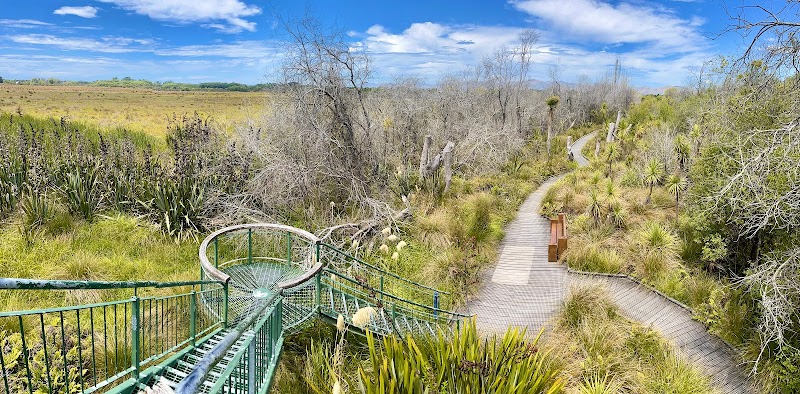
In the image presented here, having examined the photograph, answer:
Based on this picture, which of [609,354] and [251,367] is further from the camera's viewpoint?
[609,354]

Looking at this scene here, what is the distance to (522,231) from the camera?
1310 cm

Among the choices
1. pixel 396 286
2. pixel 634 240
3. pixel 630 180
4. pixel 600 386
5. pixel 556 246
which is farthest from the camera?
pixel 630 180

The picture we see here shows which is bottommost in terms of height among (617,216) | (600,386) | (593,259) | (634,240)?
(600,386)

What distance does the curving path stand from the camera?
726cm

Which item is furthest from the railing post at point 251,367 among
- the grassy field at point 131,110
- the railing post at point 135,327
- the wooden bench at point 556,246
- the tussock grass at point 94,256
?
the grassy field at point 131,110

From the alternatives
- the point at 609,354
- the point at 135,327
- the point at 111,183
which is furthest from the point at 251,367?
the point at 111,183

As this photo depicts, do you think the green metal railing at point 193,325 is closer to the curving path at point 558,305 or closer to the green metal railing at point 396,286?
the green metal railing at point 396,286

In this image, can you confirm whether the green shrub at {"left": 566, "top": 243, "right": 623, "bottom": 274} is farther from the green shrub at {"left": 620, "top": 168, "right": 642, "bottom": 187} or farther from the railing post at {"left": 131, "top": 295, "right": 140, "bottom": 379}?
the railing post at {"left": 131, "top": 295, "right": 140, "bottom": 379}

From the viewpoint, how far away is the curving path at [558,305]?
7.26m

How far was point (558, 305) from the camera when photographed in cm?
867

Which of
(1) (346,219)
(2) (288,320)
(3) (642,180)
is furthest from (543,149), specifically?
(2) (288,320)

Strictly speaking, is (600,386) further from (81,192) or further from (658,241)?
(81,192)

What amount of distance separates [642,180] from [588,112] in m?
43.0

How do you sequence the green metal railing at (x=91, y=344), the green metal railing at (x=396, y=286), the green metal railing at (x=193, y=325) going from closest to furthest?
1. the green metal railing at (x=193, y=325)
2. the green metal railing at (x=91, y=344)
3. the green metal railing at (x=396, y=286)
